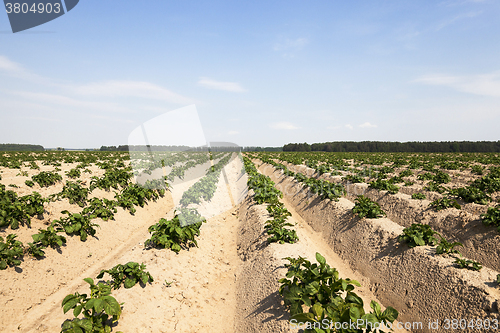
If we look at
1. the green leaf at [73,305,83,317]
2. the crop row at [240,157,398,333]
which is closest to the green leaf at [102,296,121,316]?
the green leaf at [73,305,83,317]

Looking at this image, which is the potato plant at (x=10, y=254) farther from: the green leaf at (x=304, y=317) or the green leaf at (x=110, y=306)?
the green leaf at (x=304, y=317)

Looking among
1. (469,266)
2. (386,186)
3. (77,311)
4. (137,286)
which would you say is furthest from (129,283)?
(386,186)

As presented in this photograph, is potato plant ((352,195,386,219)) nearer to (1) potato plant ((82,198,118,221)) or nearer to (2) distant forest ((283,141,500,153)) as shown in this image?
(1) potato plant ((82,198,118,221))

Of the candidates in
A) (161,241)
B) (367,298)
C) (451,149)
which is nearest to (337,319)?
(367,298)

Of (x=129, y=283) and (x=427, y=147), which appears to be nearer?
(x=129, y=283)

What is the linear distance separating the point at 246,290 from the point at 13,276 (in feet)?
20.6

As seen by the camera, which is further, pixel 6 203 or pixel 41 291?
pixel 6 203

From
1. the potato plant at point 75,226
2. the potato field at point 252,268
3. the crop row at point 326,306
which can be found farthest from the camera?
the potato plant at point 75,226

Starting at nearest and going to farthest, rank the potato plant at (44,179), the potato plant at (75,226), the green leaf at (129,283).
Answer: the green leaf at (129,283) < the potato plant at (75,226) < the potato plant at (44,179)

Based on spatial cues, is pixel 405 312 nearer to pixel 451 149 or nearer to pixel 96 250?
pixel 96 250

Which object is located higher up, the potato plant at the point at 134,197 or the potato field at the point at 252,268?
the potato plant at the point at 134,197

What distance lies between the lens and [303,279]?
4.93m

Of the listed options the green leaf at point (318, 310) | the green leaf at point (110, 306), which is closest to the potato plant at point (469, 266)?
the green leaf at point (318, 310)

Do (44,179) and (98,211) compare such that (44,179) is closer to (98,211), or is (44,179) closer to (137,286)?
(98,211)
